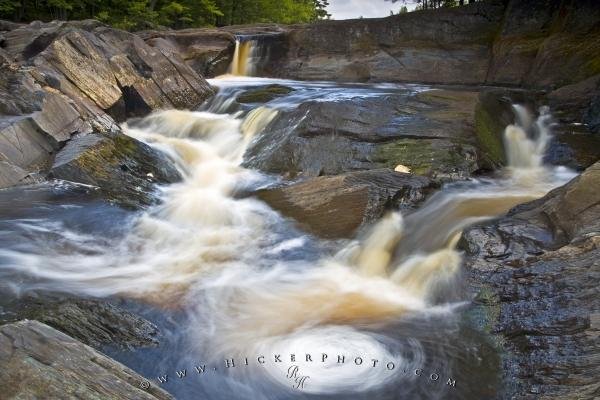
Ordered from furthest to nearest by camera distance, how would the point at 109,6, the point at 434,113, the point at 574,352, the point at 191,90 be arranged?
1. the point at 109,6
2. the point at 191,90
3. the point at 434,113
4. the point at 574,352

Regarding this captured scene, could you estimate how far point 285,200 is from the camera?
28.9 feet

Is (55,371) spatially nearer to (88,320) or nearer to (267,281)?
(88,320)

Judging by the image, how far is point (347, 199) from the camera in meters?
8.07

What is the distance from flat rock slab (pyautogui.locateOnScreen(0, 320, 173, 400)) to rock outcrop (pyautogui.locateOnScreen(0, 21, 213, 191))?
6369mm

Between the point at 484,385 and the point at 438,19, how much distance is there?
15.2m

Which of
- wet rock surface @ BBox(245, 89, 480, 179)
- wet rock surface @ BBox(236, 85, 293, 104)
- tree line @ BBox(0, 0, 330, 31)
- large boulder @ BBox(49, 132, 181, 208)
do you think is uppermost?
tree line @ BBox(0, 0, 330, 31)

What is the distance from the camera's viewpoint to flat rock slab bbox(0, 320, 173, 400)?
2816 mm

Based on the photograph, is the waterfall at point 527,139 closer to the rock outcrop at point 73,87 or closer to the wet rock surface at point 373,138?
the wet rock surface at point 373,138

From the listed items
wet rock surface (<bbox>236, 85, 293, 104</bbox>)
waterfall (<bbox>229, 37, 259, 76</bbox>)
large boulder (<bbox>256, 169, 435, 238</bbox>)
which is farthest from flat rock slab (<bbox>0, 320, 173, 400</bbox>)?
waterfall (<bbox>229, 37, 259, 76</bbox>)

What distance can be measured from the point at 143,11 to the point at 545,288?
25.2m

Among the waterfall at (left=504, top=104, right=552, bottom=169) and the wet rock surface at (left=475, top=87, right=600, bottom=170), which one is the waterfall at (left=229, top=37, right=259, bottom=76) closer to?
the wet rock surface at (left=475, top=87, right=600, bottom=170)

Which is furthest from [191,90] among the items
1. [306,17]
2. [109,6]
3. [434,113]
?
[306,17]

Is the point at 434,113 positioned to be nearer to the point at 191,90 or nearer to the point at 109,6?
the point at 191,90

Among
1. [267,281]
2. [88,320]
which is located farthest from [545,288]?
[88,320]
